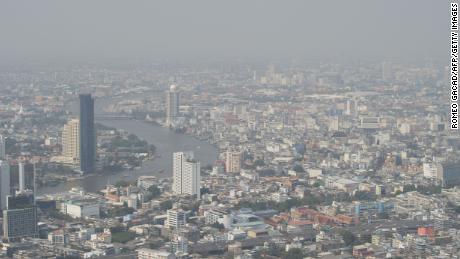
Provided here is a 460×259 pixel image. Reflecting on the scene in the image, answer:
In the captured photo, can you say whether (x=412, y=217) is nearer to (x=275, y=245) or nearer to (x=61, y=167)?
(x=275, y=245)

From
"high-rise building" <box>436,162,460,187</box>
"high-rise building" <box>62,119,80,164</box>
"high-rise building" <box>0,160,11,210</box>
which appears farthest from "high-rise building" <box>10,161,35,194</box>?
"high-rise building" <box>436,162,460,187</box>

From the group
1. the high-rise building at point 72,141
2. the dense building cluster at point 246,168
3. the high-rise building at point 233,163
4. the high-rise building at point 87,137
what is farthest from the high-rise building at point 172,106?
the high-rise building at point 233,163

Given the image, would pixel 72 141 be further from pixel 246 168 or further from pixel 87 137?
pixel 246 168

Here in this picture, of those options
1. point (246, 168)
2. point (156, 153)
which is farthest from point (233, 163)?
point (156, 153)

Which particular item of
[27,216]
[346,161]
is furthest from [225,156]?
[27,216]

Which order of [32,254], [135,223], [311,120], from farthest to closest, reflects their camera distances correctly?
[311,120] < [135,223] < [32,254]

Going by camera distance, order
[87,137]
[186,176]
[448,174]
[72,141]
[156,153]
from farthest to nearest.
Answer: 1. [156,153]
2. [72,141]
3. [87,137]
4. [448,174]
5. [186,176]

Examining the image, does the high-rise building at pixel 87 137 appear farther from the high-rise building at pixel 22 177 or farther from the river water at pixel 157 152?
the high-rise building at pixel 22 177
